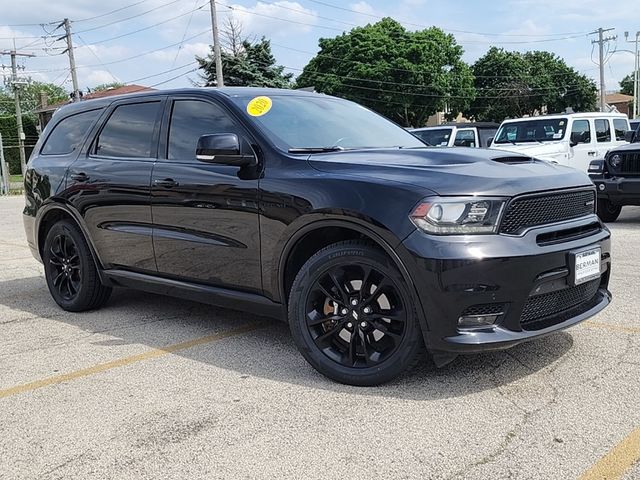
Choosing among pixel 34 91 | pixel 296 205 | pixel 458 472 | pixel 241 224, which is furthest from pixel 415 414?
pixel 34 91

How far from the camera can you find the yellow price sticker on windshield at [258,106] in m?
4.30

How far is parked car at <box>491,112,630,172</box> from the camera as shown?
13148mm

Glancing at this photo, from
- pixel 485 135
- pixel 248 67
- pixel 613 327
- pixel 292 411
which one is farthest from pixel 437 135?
pixel 248 67

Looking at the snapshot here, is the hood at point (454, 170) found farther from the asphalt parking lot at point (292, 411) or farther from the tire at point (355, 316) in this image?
the asphalt parking lot at point (292, 411)

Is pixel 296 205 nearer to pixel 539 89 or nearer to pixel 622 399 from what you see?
pixel 622 399

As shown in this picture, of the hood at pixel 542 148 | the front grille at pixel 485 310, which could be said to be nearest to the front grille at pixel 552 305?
the front grille at pixel 485 310

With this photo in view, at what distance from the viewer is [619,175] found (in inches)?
382

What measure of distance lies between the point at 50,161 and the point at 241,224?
103 inches

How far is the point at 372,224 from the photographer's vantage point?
342cm

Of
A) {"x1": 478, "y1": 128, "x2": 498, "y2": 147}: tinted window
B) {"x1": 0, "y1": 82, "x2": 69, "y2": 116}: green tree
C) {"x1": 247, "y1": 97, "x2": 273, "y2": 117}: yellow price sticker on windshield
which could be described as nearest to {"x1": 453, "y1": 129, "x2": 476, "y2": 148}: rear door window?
{"x1": 478, "y1": 128, "x2": 498, "y2": 147}: tinted window

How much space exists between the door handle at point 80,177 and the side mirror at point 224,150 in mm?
1677

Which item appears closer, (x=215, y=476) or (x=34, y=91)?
(x=215, y=476)

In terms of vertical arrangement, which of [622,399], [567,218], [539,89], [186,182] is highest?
[539,89]

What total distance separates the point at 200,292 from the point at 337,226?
1.32 meters
